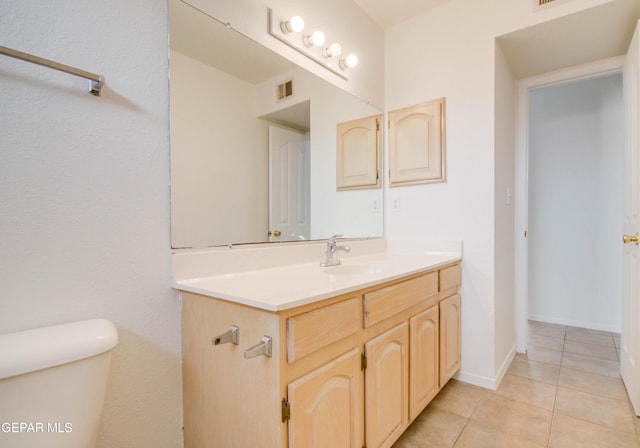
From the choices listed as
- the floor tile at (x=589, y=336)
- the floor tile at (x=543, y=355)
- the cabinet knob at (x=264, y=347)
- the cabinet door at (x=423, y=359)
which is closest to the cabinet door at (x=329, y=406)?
the cabinet knob at (x=264, y=347)

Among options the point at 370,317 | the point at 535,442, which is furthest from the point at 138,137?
the point at 535,442

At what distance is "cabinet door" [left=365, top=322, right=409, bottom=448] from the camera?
3.76 ft

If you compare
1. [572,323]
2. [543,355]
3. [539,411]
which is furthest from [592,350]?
[539,411]

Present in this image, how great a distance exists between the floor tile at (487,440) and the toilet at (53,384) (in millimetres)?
1451

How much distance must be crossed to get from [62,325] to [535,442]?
1.92m

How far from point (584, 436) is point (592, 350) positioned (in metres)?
1.27

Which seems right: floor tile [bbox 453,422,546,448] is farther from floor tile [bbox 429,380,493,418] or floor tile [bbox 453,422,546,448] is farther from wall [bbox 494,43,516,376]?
wall [bbox 494,43,516,376]

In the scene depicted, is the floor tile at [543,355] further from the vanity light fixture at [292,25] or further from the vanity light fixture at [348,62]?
the vanity light fixture at [292,25]

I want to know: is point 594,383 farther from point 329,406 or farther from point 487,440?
point 329,406

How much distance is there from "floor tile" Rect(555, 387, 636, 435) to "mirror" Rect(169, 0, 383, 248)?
1.58 m

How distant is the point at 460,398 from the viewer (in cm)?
180

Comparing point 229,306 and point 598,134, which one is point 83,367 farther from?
point 598,134

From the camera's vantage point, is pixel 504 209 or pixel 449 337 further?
pixel 504 209

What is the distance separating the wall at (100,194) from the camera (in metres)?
0.81
